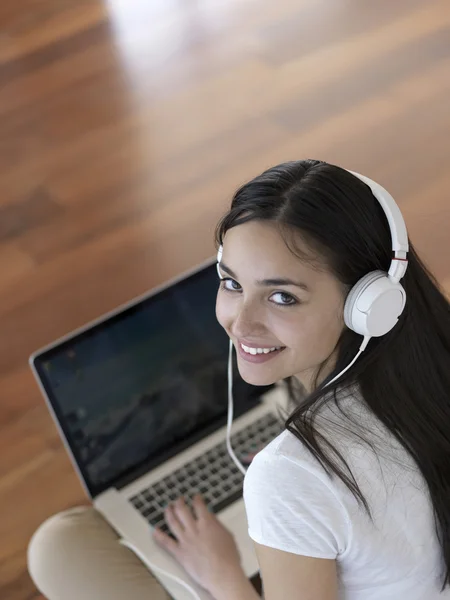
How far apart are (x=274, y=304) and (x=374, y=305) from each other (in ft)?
0.41

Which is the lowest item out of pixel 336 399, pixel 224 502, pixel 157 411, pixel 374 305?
pixel 224 502

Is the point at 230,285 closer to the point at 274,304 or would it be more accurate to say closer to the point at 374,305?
the point at 274,304

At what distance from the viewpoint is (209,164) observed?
269cm

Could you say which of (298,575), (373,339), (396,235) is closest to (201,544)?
(298,575)

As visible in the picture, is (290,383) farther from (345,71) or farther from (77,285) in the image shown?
(345,71)

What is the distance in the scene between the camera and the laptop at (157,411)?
4.52 feet

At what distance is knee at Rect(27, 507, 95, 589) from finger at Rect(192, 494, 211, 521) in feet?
0.63

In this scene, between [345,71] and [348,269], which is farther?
[345,71]

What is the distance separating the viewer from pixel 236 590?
1.27 m

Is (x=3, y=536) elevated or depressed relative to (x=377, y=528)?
depressed

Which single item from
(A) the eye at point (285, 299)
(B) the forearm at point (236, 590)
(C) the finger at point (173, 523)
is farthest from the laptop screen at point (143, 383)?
(A) the eye at point (285, 299)

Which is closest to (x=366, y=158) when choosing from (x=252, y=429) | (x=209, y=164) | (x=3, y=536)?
(x=209, y=164)

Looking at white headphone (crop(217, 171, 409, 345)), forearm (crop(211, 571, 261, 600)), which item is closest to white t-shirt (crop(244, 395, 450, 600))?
white headphone (crop(217, 171, 409, 345))

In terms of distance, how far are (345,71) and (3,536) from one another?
1.92 metres
